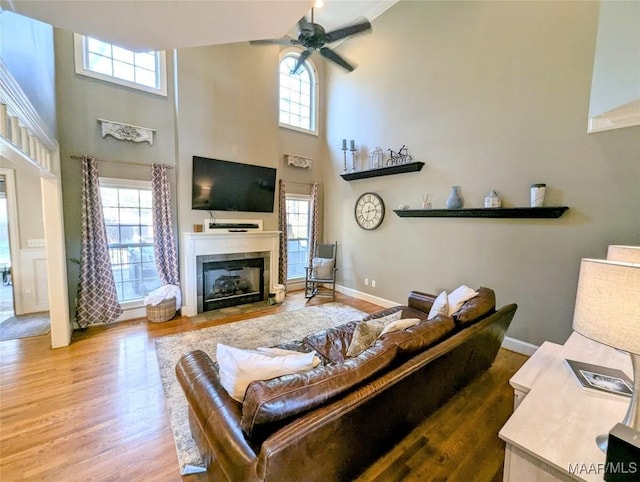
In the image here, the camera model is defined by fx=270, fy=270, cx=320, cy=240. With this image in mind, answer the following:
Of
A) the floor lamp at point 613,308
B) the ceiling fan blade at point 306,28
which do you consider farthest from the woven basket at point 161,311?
the floor lamp at point 613,308

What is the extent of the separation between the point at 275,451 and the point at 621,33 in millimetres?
4266

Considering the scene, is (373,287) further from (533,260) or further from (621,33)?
(621,33)

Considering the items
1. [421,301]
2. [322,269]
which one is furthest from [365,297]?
[421,301]

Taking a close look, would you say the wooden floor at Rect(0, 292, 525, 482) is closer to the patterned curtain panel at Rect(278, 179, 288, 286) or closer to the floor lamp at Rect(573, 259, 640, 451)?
the floor lamp at Rect(573, 259, 640, 451)

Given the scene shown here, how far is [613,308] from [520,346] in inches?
121

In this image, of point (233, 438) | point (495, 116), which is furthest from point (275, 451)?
point (495, 116)

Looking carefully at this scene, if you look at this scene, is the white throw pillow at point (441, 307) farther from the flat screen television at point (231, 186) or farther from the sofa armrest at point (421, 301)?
the flat screen television at point (231, 186)

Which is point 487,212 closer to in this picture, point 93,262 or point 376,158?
point 376,158

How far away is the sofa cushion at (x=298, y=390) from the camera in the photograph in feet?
3.60

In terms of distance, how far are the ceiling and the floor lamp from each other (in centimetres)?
160

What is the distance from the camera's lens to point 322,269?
5445mm

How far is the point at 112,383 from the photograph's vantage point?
2600 millimetres

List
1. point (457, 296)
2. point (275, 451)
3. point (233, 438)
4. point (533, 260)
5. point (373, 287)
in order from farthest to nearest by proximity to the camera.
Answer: point (373, 287)
point (533, 260)
point (457, 296)
point (233, 438)
point (275, 451)

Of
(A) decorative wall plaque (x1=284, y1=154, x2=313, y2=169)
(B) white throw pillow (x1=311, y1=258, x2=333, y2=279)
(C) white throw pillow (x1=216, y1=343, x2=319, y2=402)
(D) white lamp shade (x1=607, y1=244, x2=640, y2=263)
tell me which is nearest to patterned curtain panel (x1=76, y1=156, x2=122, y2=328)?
(A) decorative wall plaque (x1=284, y1=154, x2=313, y2=169)
